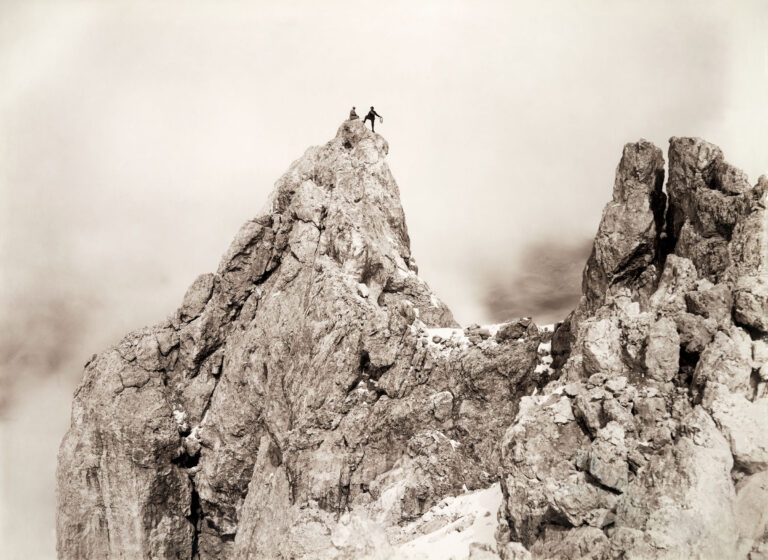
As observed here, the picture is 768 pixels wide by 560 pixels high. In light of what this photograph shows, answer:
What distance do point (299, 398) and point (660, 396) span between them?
22.6 m

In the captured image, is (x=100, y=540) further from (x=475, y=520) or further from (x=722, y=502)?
(x=722, y=502)

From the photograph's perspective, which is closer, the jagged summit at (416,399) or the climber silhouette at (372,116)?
the jagged summit at (416,399)

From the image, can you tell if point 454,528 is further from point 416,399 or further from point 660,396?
point 660,396

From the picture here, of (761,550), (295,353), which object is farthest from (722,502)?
(295,353)

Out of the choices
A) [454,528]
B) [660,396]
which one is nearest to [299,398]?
[454,528]

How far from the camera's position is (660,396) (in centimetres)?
2903

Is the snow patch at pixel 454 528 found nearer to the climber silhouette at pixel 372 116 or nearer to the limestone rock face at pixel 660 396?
the limestone rock face at pixel 660 396

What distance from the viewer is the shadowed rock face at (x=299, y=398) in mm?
38438

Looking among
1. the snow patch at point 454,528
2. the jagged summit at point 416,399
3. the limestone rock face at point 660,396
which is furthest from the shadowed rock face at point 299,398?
the limestone rock face at point 660,396

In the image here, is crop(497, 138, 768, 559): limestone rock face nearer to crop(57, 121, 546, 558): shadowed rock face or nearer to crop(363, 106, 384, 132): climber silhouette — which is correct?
crop(57, 121, 546, 558): shadowed rock face

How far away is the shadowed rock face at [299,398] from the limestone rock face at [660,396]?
7.85 metres

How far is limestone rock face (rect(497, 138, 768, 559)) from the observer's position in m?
24.1

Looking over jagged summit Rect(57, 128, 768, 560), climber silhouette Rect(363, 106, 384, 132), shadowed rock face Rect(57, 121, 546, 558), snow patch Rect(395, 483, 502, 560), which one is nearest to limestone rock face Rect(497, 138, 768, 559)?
jagged summit Rect(57, 128, 768, 560)

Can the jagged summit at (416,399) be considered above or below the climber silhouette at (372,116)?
below
